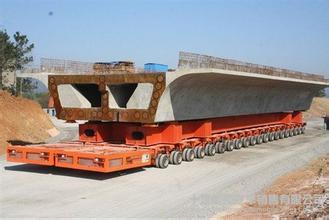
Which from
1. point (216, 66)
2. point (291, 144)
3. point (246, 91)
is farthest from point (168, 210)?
point (291, 144)

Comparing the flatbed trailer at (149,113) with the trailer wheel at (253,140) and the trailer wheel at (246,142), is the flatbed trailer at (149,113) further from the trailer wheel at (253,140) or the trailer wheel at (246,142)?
the trailer wheel at (253,140)

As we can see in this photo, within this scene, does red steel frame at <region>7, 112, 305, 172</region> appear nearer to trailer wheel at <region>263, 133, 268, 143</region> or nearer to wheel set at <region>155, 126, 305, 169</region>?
wheel set at <region>155, 126, 305, 169</region>

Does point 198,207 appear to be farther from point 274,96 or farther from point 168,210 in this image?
point 274,96

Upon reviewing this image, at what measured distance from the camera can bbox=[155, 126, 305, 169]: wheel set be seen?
18636mm

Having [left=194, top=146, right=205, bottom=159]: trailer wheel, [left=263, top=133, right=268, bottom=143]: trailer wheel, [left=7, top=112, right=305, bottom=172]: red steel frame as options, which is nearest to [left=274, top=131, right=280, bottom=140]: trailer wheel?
[left=263, top=133, right=268, bottom=143]: trailer wheel

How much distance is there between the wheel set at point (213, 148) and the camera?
1864 cm

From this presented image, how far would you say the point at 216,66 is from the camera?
1986 cm

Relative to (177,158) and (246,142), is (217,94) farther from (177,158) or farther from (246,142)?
(246,142)

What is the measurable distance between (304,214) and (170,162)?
33.0 feet

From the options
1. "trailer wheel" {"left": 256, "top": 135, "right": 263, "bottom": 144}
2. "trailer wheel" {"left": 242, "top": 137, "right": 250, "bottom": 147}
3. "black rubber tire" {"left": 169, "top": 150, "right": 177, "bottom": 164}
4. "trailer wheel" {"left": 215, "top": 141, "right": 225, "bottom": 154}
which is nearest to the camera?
"black rubber tire" {"left": 169, "top": 150, "right": 177, "bottom": 164}

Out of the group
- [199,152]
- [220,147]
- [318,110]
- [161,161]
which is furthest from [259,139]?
Answer: [318,110]

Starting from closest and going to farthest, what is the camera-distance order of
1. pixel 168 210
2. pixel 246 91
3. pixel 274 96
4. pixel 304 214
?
1. pixel 304 214
2. pixel 168 210
3. pixel 246 91
4. pixel 274 96

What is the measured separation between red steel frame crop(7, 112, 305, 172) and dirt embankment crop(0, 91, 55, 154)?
21.3 feet

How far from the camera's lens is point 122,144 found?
780 inches
